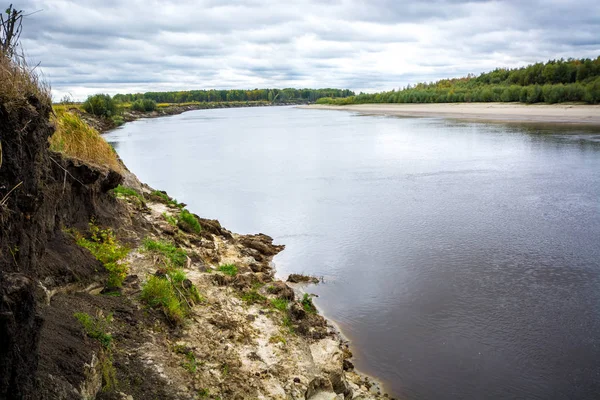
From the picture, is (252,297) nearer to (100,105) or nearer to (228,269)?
(228,269)

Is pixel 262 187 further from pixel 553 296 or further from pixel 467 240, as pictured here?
pixel 553 296

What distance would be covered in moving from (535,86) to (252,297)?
69.7m

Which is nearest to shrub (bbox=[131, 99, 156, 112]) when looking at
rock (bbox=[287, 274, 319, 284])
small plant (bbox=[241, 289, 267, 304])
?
rock (bbox=[287, 274, 319, 284])

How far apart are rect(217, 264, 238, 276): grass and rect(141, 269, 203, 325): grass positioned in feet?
6.24

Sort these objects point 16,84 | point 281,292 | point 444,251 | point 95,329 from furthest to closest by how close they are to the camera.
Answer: point 444,251 → point 281,292 → point 95,329 → point 16,84

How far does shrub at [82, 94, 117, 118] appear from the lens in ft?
208

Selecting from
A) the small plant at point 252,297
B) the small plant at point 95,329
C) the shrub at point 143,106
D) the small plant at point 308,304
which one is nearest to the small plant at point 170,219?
the small plant at point 252,297

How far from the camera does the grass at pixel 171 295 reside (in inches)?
271

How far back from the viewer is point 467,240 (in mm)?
14016

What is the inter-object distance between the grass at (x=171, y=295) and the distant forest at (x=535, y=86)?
2422 inches

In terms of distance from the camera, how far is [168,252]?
9.24m

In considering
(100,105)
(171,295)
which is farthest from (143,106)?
(171,295)

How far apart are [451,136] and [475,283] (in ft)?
107

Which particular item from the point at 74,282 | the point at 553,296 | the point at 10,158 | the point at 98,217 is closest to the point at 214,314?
the point at 74,282
